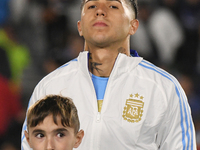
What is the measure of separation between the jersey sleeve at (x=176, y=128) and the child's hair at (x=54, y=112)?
2.16 ft

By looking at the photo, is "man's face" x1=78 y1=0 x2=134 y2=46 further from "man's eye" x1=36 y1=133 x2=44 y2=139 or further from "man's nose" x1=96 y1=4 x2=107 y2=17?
"man's eye" x1=36 y1=133 x2=44 y2=139

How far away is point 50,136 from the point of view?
2.07 meters

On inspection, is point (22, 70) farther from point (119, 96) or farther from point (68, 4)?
point (119, 96)

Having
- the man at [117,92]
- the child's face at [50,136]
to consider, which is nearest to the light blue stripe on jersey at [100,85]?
the man at [117,92]

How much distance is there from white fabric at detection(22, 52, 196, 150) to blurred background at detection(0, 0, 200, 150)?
2327 mm

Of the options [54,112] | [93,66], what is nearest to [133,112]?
[93,66]

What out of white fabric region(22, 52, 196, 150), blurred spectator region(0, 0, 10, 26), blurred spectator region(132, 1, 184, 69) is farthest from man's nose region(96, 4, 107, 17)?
blurred spectator region(0, 0, 10, 26)

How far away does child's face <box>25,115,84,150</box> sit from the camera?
2064mm

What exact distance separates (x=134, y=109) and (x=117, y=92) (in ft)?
0.55

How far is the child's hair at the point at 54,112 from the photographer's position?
6.98 feet

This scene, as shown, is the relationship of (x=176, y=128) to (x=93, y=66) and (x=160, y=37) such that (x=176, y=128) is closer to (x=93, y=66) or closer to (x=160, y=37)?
(x=93, y=66)

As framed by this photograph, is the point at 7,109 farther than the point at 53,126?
Yes

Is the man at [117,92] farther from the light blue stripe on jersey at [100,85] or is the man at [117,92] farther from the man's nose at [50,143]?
the man's nose at [50,143]

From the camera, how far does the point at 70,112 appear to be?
86.4 inches
